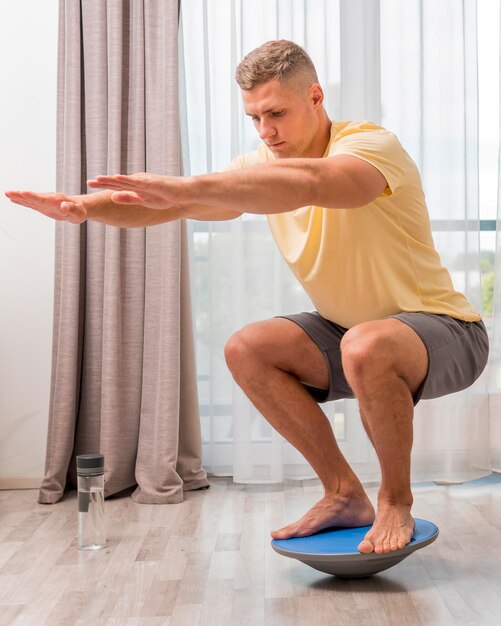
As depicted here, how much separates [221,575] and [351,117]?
1795 millimetres

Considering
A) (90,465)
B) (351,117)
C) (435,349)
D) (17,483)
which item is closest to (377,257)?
(435,349)

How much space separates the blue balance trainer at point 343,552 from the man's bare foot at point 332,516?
17mm

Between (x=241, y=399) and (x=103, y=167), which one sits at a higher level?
(x=103, y=167)

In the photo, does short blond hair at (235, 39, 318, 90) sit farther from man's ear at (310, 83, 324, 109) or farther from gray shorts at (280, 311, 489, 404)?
gray shorts at (280, 311, 489, 404)

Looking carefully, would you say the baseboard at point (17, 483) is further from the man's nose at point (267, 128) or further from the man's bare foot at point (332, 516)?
the man's nose at point (267, 128)

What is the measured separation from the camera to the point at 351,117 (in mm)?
3121

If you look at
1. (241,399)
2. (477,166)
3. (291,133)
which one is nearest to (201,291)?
(241,399)

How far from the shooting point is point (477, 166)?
3.12 m

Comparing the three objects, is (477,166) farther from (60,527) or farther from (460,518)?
(60,527)

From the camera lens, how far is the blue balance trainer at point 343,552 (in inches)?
69.2

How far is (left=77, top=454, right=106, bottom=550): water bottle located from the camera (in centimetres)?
222

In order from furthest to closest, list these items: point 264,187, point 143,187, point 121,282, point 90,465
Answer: point 121,282 < point 90,465 < point 264,187 < point 143,187

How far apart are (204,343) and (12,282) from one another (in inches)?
28.6

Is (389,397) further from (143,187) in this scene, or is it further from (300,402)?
(143,187)
